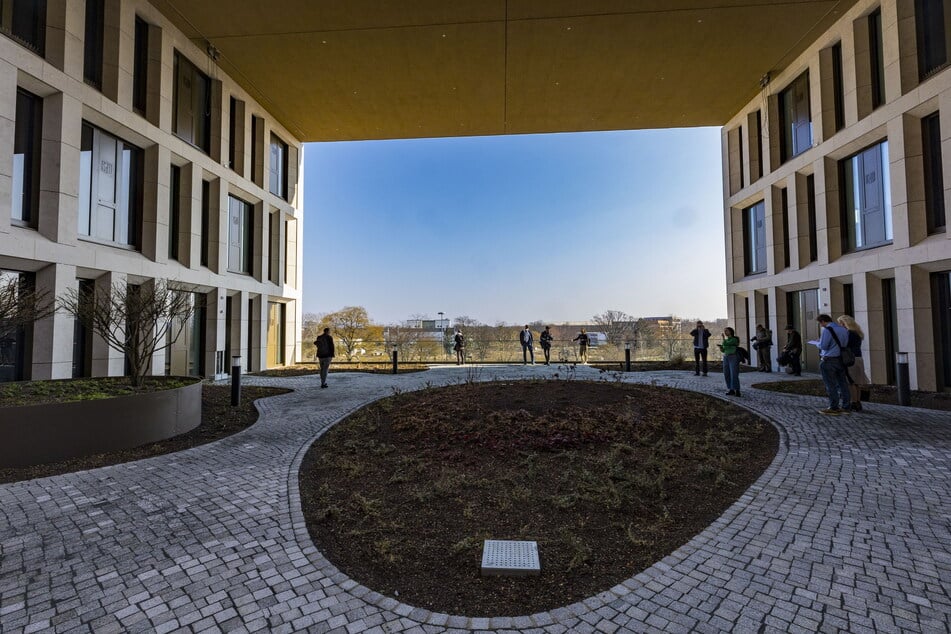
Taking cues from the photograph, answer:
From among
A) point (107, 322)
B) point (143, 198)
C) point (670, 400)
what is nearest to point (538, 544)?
point (670, 400)

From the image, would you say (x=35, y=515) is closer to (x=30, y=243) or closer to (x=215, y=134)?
(x=30, y=243)

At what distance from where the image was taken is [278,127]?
795 inches

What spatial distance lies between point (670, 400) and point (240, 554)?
7.82 m

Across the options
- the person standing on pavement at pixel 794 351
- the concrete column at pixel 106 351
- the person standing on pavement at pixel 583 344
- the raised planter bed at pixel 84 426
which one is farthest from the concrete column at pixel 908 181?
the concrete column at pixel 106 351

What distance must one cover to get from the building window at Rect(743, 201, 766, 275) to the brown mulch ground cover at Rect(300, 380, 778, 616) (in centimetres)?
1300

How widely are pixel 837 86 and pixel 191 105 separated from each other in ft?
69.3

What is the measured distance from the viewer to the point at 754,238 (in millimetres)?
19156

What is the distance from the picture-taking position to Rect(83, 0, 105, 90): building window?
36.9 ft

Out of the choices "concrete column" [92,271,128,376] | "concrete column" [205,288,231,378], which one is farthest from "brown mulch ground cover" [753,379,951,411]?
"concrete column" [205,288,231,378]

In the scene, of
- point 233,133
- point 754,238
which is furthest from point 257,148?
point 754,238

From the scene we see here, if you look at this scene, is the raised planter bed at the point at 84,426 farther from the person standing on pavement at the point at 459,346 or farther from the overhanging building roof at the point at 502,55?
the person standing on pavement at the point at 459,346

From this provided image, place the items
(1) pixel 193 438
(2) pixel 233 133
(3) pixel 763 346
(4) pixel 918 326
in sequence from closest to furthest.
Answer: (1) pixel 193 438, (4) pixel 918 326, (3) pixel 763 346, (2) pixel 233 133

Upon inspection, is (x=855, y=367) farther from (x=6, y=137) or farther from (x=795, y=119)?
(x=6, y=137)

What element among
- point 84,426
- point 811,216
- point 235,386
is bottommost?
point 84,426
